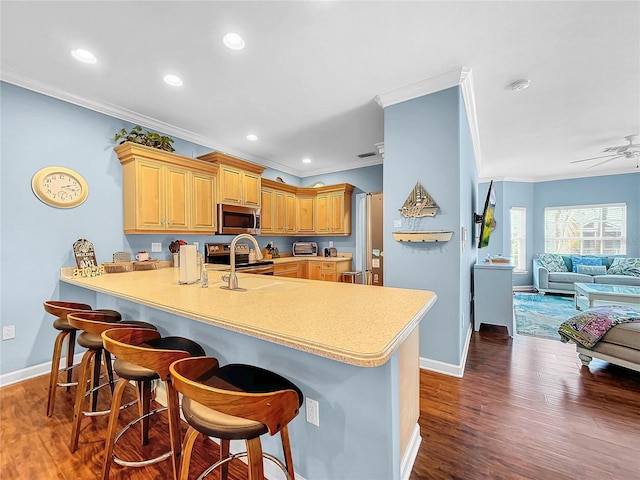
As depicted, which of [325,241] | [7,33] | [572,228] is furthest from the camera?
[572,228]

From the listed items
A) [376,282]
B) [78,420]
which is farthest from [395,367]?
[376,282]

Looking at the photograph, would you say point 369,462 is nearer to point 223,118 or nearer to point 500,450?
point 500,450

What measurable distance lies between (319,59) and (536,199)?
720 centimetres

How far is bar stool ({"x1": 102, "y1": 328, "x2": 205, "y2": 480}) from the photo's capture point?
1155 millimetres

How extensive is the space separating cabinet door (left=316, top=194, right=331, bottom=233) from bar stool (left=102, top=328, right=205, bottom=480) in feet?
13.4

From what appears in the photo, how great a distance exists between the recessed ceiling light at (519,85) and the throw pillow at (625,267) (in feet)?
17.8

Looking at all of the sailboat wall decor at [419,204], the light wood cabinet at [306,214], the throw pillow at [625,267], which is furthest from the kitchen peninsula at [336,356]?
the throw pillow at [625,267]

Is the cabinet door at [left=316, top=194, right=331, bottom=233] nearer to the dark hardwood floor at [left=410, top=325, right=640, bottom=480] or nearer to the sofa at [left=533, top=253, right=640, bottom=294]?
the dark hardwood floor at [left=410, top=325, right=640, bottom=480]

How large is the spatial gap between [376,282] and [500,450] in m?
2.92

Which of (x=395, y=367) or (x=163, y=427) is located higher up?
(x=395, y=367)

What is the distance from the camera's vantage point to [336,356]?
2.88 feet

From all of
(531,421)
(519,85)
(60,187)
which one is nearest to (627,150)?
(519,85)

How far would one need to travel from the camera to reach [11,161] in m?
2.50

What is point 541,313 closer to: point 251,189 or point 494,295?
point 494,295
